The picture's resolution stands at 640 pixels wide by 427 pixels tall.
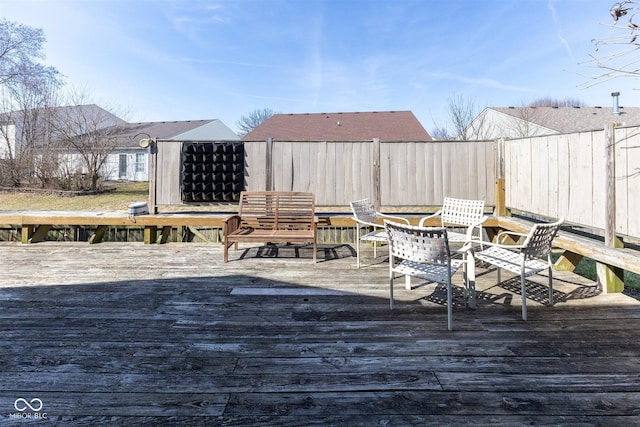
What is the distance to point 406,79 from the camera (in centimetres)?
2053

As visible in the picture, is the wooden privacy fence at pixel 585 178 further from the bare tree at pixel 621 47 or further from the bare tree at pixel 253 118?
the bare tree at pixel 253 118

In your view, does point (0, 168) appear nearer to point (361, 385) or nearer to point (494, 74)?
point (361, 385)

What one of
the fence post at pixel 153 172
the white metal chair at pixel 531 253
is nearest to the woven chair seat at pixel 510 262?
the white metal chair at pixel 531 253

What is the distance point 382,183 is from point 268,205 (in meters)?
2.00

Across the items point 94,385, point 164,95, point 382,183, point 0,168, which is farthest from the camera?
point 164,95

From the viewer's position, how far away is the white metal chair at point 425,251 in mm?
2400

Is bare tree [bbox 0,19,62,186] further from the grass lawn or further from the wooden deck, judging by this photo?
the wooden deck

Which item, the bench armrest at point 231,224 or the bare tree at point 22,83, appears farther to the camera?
the bare tree at point 22,83


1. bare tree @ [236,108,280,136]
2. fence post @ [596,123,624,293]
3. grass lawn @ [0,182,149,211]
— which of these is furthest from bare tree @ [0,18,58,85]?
fence post @ [596,123,624,293]

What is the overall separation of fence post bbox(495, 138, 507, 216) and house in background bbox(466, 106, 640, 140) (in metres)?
14.1

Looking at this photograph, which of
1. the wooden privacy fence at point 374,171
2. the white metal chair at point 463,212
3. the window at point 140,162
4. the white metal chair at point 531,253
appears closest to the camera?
the white metal chair at point 531,253

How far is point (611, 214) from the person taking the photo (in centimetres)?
316

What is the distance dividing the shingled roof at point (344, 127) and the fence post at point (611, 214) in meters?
12.8

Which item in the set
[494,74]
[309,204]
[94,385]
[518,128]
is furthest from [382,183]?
[494,74]
